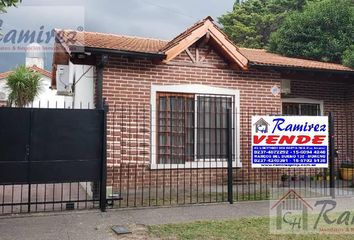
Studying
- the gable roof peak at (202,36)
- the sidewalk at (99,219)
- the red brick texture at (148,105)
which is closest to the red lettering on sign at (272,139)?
the sidewalk at (99,219)

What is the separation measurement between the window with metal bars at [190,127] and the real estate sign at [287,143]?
1539 mm

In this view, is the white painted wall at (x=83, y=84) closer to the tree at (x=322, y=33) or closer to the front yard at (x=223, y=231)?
the front yard at (x=223, y=231)

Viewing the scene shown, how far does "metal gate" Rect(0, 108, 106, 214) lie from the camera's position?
6734 mm

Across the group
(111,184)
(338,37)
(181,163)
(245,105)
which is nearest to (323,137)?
(245,105)

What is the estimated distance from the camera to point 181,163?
9797mm

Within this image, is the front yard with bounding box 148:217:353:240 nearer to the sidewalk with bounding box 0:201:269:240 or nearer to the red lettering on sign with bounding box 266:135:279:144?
the sidewalk with bounding box 0:201:269:240

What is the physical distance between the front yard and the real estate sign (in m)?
1.94

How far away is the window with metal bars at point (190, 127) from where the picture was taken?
32.0 feet

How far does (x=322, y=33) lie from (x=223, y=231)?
40.9ft

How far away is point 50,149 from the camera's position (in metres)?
6.97

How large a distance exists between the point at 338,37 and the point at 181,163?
9885 millimetres

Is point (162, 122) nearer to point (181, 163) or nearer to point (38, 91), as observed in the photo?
point (181, 163)

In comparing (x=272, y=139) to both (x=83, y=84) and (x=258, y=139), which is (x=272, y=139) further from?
(x=83, y=84)

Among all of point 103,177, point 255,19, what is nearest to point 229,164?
point 103,177
